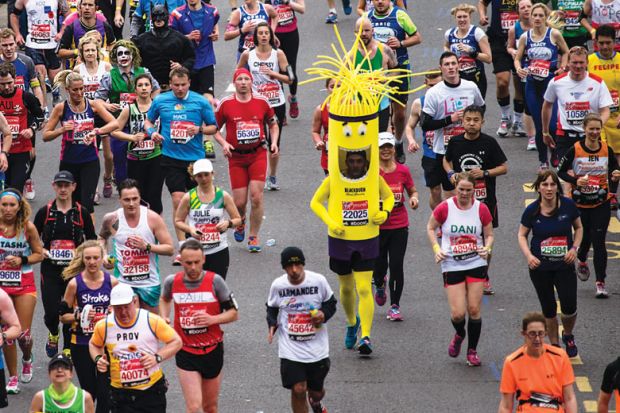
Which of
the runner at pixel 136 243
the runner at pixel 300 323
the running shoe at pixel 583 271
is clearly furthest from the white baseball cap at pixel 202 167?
the running shoe at pixel 583 271

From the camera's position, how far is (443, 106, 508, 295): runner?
1573 cm

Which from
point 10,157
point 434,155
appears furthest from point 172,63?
point 434,155

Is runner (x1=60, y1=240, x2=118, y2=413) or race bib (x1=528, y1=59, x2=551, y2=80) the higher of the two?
race bib (x1=528, y1=59, x2=551, y2=80)

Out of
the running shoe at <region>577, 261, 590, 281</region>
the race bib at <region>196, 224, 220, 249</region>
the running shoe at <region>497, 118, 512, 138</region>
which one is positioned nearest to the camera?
the race bib at <region>196, 224, 220, 249</region>

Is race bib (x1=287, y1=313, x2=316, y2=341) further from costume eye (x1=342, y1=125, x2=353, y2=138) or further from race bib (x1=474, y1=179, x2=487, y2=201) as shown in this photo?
race bib (x1=474, y1=179, x2=487, y2=201)

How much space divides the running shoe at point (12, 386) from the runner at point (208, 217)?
2.10 metres

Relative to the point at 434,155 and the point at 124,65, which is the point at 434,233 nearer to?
the point at 434,155

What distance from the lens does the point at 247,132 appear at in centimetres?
1731

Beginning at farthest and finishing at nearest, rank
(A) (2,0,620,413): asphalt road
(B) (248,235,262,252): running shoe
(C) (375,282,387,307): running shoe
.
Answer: (B) (248,235,262,252): running shoe → (C) (375,282,387,307): running shoe → (A) (2,0,620,413): asphalt road

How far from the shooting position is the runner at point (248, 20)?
21.5m

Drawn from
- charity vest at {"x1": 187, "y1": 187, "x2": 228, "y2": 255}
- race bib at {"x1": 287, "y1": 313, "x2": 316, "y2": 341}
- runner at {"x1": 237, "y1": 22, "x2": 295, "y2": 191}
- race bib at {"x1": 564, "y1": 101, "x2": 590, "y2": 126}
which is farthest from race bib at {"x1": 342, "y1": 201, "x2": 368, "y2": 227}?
runner at {"x1": 237, "y1": 22, "x2": 295, "y2": 191}

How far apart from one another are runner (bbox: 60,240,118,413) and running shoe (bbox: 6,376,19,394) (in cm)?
123

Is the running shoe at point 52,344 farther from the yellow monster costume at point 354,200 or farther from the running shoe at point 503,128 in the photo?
the running shoe at point 503,128

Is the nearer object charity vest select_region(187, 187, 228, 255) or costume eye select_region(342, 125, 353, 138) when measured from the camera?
costume eye select_region(342, 125, 353, 138)
